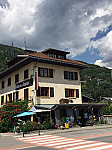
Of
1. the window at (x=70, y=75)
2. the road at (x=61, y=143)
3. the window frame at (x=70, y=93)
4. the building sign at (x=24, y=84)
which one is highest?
the window at (x=70, y=75)

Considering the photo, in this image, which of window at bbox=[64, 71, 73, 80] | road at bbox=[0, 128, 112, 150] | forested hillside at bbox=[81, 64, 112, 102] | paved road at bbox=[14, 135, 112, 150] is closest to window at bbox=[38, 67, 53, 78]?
window at bbox=[64, 71, 73, 80]


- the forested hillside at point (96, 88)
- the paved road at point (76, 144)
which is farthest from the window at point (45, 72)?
the forested hillside at point (96, 88)

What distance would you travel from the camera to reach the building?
2591 cm

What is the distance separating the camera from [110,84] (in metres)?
103

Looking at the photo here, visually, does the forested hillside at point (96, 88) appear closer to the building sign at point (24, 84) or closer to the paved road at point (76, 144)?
the building sign at point (24, 84)

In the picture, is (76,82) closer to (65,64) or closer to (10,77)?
(65,64)

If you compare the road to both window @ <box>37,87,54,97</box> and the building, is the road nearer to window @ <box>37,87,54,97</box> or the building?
the building

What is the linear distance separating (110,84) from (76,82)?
253 ft

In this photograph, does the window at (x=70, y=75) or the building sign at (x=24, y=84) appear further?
the window at (x=70, y=75)

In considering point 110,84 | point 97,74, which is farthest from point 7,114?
point 97,74

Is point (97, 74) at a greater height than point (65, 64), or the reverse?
point (97, 74)

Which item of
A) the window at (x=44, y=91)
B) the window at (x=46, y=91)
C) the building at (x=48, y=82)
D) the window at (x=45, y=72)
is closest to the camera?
the building at (x=48, y=82)

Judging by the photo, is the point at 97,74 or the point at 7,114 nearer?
the point at 7,114

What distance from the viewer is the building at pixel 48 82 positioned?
1020 inches
